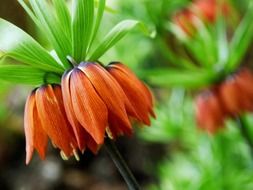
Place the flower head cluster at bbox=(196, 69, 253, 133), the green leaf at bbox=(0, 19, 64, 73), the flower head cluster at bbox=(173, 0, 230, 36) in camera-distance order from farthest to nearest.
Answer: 1. the flower head cluster at bbox=(173, 0, 230, 36)
2. the flower head cluster at bbox=(196, 69, 253, 133)
3. the green leaf at bbox=(0, 19, 64, 73)

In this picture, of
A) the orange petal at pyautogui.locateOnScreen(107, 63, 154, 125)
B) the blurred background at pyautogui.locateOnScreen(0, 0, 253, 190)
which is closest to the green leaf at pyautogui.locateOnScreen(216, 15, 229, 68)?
the blurred background at pyautogui.locateOnScreen(0, 0, 253, 190)

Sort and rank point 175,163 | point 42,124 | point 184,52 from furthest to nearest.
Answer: point 184,52 → point 175,163 → point 42,124

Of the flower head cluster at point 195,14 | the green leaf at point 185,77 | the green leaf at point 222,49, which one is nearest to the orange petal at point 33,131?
the green leaf at point 185,77

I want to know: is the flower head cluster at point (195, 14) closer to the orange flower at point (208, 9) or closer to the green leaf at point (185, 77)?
the orange flower at point (208, 9)

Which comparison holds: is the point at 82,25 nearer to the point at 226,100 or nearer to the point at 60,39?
the point at 60,39

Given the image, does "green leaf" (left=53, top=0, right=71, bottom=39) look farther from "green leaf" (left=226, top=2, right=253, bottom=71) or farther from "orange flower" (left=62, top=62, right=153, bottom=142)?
"green leaf" (left=226, top=2, right=253, bottom=71)

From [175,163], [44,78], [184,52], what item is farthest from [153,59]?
[44,78]

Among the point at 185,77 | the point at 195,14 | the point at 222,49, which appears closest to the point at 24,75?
the point at 185,77

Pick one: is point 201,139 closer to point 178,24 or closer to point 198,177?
point 198,177
